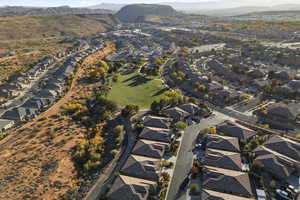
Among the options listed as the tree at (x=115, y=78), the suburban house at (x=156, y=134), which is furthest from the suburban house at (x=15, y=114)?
the suburban house at (x=156, y=134)

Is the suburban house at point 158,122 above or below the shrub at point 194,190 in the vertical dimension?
above

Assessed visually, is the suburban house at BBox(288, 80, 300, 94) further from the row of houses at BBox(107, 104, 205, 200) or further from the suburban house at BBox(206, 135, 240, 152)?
the row of houses at BBox(107, 104, 205, 200)

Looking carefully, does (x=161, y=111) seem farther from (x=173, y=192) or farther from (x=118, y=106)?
(x=173, y=192)

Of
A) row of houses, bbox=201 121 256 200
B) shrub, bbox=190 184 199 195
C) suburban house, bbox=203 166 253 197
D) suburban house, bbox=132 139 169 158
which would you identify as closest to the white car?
row of houses, bbox=201 121 256 200

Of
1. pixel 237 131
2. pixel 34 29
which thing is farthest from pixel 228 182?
pixel 34 29

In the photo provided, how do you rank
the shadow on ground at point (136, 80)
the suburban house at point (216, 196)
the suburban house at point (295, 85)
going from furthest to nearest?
the shadow on ground at point (136, 80)
the suburban house at point (295, 85)
the suburban house at point (216, 196)

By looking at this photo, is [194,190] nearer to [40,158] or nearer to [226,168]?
[226,168]

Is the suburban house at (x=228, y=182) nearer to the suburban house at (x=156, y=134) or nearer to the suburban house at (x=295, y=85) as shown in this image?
the suburban house at (x=156, y=134)
